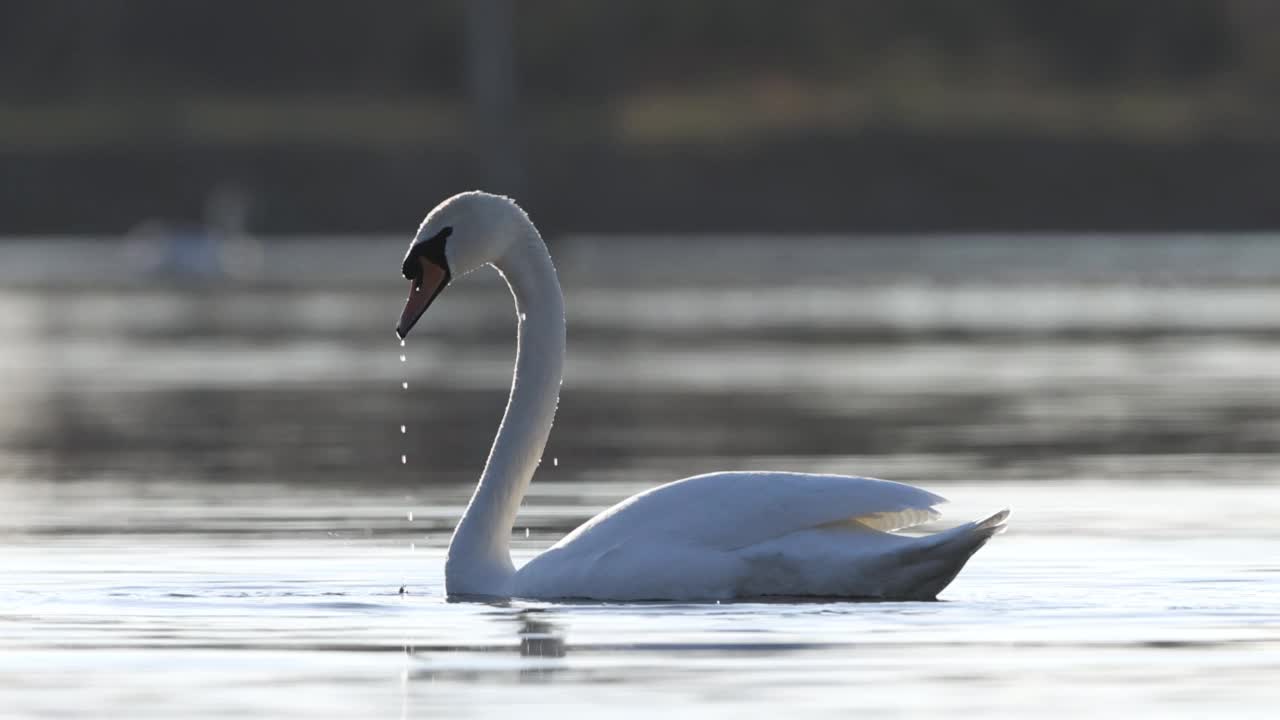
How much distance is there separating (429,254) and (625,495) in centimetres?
393

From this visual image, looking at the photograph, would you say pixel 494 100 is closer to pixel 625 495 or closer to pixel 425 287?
pixel 625 495

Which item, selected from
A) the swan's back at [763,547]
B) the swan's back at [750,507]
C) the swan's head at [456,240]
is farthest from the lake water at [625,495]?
the swan's head at [456,240]

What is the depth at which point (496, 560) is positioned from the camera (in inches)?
448

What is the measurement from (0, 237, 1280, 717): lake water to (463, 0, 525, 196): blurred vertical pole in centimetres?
3287

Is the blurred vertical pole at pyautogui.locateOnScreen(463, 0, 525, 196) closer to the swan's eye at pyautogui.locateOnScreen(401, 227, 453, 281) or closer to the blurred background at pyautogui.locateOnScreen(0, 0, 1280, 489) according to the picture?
the blurred background at pyautogui.locateOnScreen(0, 0, 1280, 489)

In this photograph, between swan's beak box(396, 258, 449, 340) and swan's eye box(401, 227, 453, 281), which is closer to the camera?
swan's beak box(396, 258, 449, 340)

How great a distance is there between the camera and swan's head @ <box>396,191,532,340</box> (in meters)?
11.6

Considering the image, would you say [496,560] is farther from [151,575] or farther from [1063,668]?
[1063,668]

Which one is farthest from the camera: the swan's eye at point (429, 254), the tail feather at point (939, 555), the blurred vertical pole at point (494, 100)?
the blurred vertical pole at point (494, 100)

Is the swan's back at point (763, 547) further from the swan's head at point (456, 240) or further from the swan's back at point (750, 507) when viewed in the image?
the swan's head at point (456, 240)

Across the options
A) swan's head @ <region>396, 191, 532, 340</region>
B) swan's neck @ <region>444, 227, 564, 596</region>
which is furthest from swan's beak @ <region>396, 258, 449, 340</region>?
swan's neck @ <region>444, 227, 564, 596</region>

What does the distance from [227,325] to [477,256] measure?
25458 mm

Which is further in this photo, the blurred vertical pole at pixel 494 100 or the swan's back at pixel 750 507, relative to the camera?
the blurred vertical pole at pixel 494 100

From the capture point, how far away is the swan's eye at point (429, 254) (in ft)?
37.9
